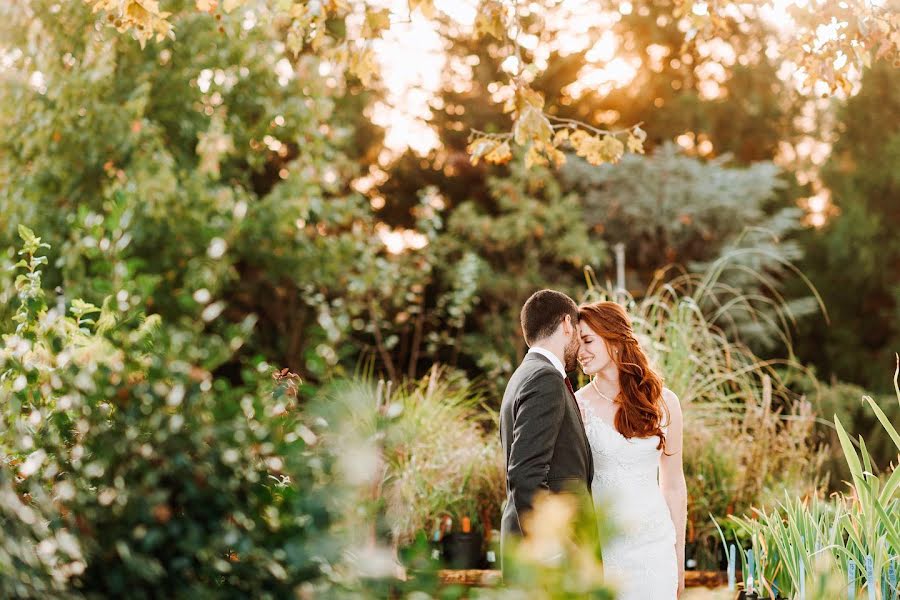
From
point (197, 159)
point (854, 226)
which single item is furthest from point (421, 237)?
point (854, 226)

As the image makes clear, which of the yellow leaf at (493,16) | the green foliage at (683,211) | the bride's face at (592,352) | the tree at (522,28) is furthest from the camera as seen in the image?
the green foliage at (683,211)

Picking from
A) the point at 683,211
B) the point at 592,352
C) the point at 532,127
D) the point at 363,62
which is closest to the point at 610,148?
the point at 532,127

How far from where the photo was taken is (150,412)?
5.47 feet

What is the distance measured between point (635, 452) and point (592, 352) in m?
0.45

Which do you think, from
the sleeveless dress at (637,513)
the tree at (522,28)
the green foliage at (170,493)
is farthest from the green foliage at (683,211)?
the green foliage at (170,493)

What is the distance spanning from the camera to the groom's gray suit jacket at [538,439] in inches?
127

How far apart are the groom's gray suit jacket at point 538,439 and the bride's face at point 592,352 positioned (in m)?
0.34

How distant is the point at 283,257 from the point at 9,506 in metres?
11.6

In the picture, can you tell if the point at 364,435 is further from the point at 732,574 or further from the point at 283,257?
the point at 283,257

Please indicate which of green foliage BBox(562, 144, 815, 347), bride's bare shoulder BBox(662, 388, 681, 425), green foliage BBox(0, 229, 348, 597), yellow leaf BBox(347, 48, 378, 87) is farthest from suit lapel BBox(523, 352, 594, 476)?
green foliage BBox(562, 144, 815, 347)

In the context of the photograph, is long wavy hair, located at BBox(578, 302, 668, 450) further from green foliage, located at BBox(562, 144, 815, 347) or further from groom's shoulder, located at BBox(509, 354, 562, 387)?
green foliage, located at BBox(562, 144, 815, 347)

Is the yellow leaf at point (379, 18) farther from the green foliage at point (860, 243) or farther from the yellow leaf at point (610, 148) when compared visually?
the green foliage at point (860, 243)

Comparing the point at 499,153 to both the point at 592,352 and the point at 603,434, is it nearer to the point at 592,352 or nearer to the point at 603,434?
the point at 592,352

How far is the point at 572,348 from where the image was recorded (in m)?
3.76
